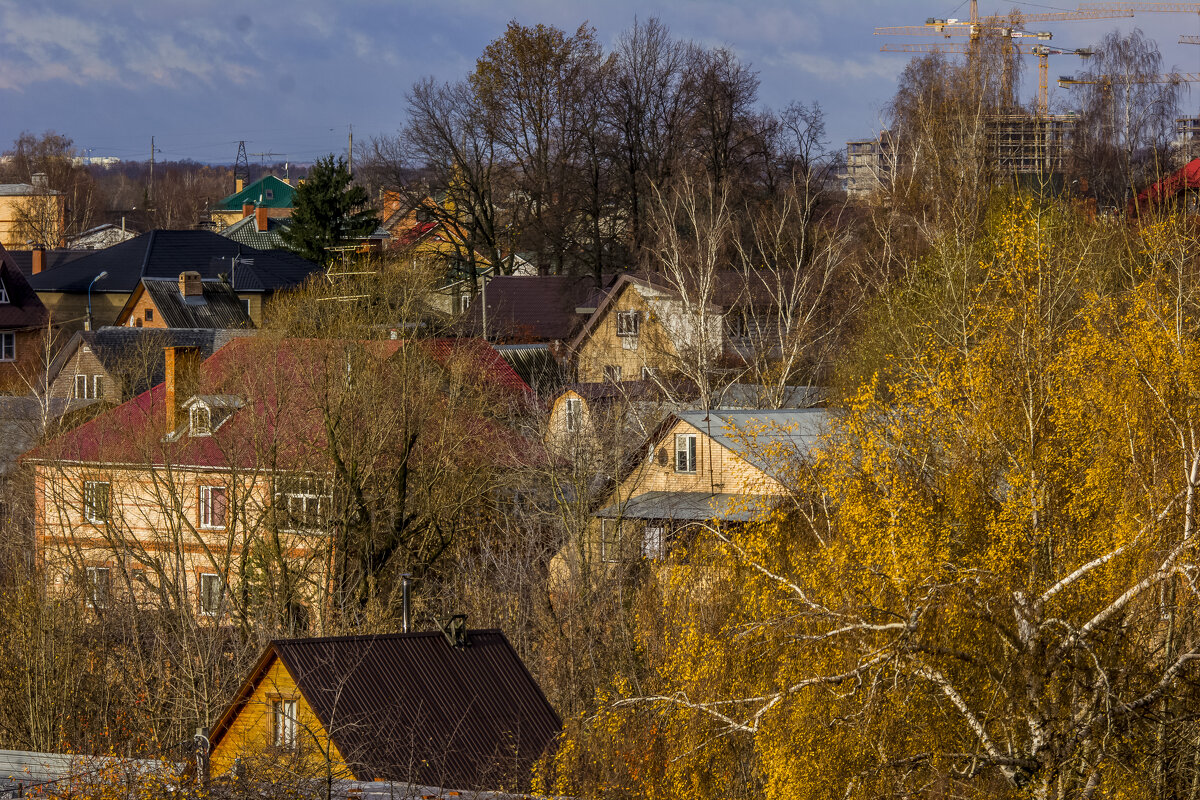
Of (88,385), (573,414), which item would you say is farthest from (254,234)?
(573,414)

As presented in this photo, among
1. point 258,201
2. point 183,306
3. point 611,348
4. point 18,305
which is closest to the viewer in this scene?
point 611,348

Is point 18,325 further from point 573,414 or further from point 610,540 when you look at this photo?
point 610,540

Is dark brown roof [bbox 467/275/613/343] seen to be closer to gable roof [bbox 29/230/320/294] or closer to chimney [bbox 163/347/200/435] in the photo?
gable roof [bbox 29/230/320/294]

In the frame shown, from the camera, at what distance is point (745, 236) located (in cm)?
4928

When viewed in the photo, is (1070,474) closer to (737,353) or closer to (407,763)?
(407,763)

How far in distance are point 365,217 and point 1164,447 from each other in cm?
4626

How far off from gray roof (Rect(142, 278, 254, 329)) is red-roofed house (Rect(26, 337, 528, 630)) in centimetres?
2396

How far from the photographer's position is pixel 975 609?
1584 centimetres

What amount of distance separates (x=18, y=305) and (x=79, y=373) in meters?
8.70

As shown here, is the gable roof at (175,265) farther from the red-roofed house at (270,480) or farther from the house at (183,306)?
the red-roofed house at (270,480)

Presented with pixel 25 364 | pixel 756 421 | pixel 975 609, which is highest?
pixel 25 364

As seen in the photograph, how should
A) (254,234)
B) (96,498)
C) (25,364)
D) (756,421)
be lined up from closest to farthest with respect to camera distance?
(96,498) → (756,421) → (25,364) → (254,234)

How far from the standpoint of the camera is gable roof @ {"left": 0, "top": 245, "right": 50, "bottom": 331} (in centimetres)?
5169

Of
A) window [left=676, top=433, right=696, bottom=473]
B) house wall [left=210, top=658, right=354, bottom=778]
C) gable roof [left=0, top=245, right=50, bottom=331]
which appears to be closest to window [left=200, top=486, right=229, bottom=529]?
window [left=676, top=433, right=696, bottom=473]
